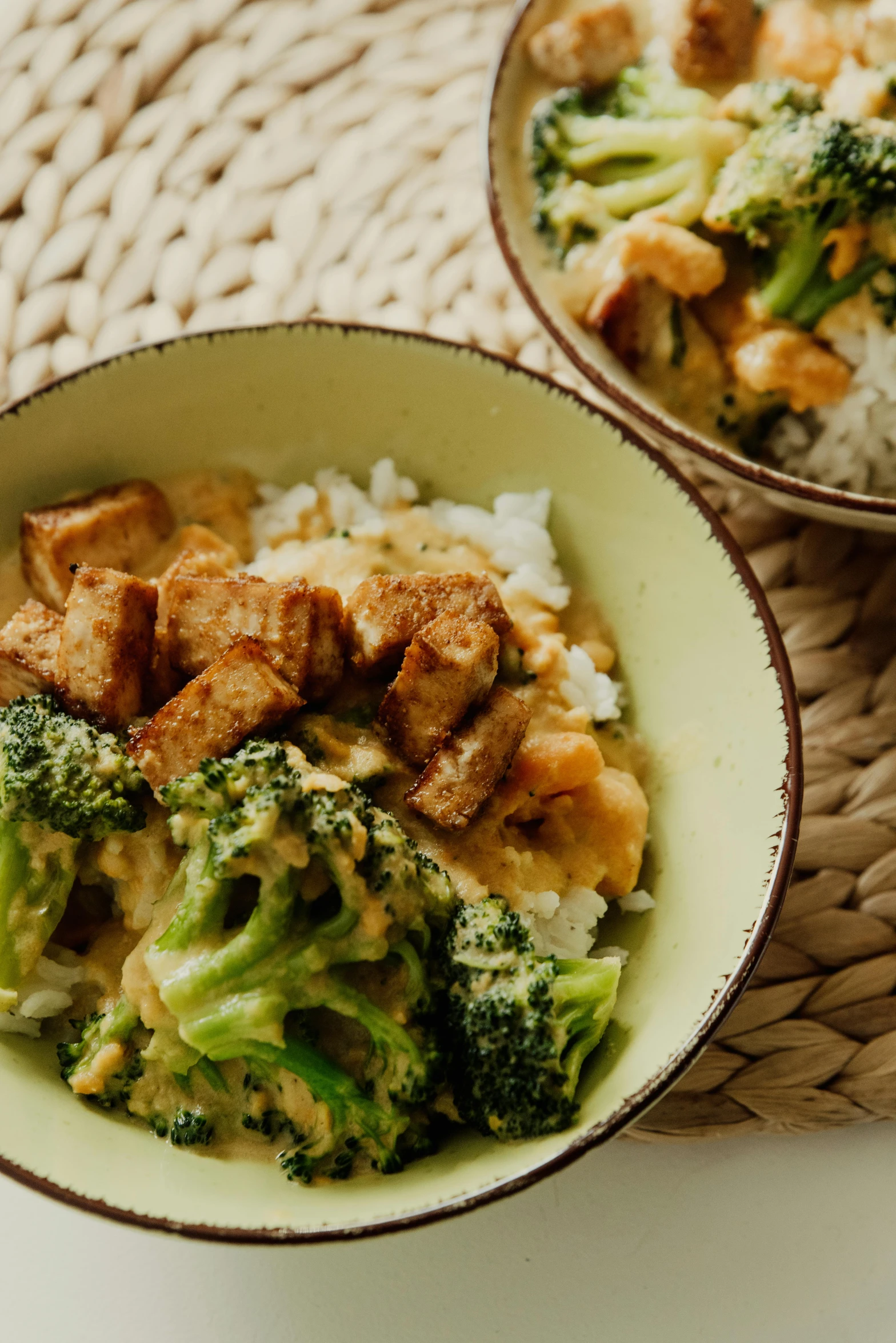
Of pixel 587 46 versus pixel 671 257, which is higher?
pixel 587 46

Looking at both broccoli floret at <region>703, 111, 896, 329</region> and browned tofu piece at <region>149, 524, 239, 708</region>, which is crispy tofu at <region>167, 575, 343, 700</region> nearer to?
browned tofu piece at <region>149, 524, 239, 708</region>

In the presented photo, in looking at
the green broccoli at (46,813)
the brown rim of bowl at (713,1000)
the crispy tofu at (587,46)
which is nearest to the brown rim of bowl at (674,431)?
the brown rim of bowl at (713,1000)

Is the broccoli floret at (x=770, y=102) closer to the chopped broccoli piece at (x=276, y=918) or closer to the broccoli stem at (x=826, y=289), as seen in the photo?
the broccoli stem at (x=826, y=289)

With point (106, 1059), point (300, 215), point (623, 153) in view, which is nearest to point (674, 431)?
point (623, 153)

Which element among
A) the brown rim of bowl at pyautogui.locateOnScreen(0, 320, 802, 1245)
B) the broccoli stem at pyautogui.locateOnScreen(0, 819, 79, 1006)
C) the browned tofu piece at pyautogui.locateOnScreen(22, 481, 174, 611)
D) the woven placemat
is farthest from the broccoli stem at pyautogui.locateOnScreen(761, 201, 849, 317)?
the broccoli stem at pyautogui.locateOnScreen(0, 819, 79, 1006)

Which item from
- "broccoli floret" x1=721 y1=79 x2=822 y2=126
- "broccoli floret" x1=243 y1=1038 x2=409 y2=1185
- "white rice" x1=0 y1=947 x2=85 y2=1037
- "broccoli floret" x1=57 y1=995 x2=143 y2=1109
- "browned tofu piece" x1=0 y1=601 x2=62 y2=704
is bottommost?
"broccoli floret" x1=243 y1=1038 x2=409 y2=1185

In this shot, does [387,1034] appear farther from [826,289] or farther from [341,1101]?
[826,289]
